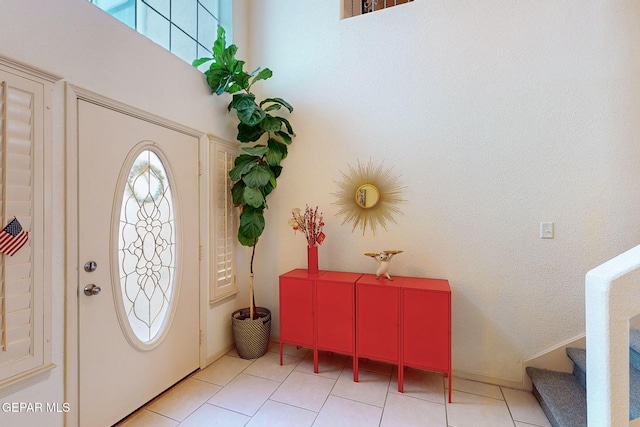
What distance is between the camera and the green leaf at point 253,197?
2.40 metres

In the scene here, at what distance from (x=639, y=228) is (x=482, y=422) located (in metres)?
1.72

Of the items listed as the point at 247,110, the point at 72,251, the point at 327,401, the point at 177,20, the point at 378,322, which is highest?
the point at 177,20

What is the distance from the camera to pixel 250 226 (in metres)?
2.48

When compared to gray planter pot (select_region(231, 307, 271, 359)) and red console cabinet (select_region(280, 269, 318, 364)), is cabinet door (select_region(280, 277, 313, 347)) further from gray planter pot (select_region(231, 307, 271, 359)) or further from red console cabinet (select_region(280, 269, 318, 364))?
gray planter pot (select_region(231, 307, 271, 359))

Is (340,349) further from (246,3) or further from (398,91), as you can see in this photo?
(246,3)

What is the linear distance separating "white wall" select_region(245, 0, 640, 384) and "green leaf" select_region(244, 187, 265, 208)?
0.53 meters

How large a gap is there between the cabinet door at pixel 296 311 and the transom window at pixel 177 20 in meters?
2.28

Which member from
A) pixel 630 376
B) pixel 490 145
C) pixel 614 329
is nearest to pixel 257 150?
pixel 490 145

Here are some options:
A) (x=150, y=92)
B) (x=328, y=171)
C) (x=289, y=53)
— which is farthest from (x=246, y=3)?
(x=328, y=171)

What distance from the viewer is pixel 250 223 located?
8.17ft

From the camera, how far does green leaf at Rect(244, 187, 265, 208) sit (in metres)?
2.40

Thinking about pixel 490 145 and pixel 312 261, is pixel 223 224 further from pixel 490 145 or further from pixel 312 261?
pixel 490 145

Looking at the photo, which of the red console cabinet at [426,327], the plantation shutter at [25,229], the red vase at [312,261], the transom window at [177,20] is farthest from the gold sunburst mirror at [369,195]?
the plantation shutter at [25,229]

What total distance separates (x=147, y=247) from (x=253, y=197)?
897 millimetres
